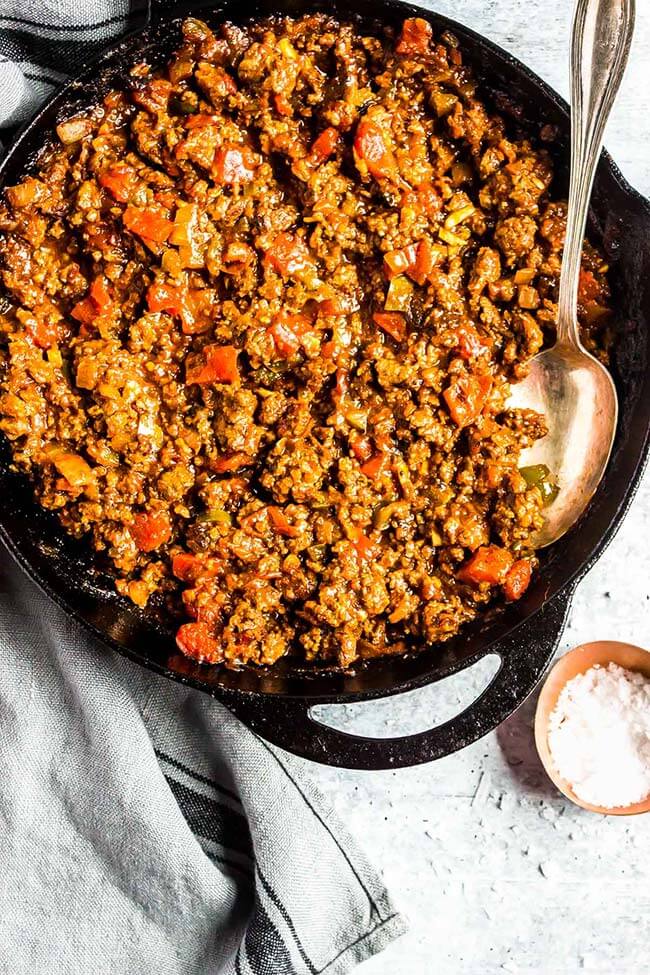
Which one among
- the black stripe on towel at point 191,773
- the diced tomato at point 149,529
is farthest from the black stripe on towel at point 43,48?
the black stripe on towel at point 191,773

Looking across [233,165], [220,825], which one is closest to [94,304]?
[233,165]

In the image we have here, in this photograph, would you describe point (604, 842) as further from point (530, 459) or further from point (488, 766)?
point (530, 459)

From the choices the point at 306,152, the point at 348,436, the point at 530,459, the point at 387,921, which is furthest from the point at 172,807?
the point at 306,152

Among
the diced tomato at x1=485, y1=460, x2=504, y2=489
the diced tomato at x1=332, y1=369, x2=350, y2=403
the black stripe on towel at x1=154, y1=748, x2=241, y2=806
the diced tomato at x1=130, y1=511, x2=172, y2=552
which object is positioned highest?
the diced tomato at x1=332, y1=369, x2=350, y2=403

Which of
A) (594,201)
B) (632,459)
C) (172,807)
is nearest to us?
(632,459)

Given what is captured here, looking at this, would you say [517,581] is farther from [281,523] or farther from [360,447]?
[281,523]

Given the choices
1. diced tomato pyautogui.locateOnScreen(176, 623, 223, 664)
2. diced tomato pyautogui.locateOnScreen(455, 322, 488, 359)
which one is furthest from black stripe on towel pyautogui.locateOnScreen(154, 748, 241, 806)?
diced tomato pyautogui.locateOnScreen(455, 322, 488, 359)

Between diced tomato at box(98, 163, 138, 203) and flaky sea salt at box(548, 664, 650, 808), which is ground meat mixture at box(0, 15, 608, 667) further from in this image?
flaky sea salt at box(548, 664, 650, 808)
